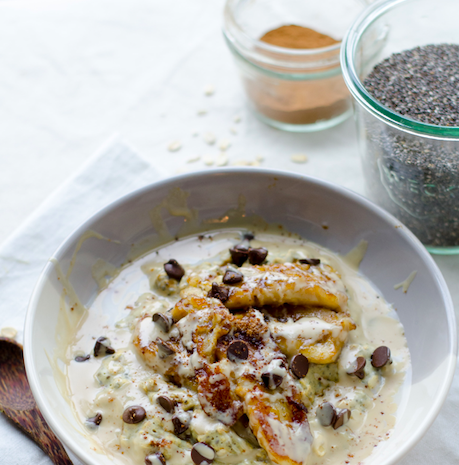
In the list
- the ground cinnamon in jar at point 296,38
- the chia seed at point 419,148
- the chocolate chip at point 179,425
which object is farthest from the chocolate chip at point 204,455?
the ground cinnamon in jar at point 296,38

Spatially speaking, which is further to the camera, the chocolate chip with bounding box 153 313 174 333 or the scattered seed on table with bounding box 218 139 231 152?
the scattered seed on table with bounding box 218 139 231 152

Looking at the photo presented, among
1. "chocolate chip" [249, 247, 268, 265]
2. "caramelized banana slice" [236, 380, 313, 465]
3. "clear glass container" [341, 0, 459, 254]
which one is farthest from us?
"chocolate chip" [249, 247, 268, 265]

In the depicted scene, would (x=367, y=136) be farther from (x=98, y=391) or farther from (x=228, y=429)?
(x=98, y=391)

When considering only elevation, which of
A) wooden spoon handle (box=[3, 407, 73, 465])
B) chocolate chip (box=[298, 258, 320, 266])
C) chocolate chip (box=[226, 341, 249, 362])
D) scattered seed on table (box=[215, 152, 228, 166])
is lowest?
wooden spoon handle (box=[3, 407, 73, 465])

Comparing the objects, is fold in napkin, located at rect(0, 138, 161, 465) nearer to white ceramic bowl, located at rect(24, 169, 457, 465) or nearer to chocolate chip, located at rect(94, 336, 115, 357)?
white ceramic bowl, located at rect(24, 169, 457, 465)

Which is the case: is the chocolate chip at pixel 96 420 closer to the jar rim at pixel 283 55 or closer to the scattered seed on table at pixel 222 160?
the scattered seed on table at pixel 222 160

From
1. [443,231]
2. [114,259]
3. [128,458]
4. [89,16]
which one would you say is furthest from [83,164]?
[443,231]

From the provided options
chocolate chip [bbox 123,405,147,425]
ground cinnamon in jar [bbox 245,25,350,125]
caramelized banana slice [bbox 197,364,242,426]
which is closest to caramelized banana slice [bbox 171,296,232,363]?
caramelized banana slice [bbox 197,364,242,426]

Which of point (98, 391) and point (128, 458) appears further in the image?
point (98, 391)
